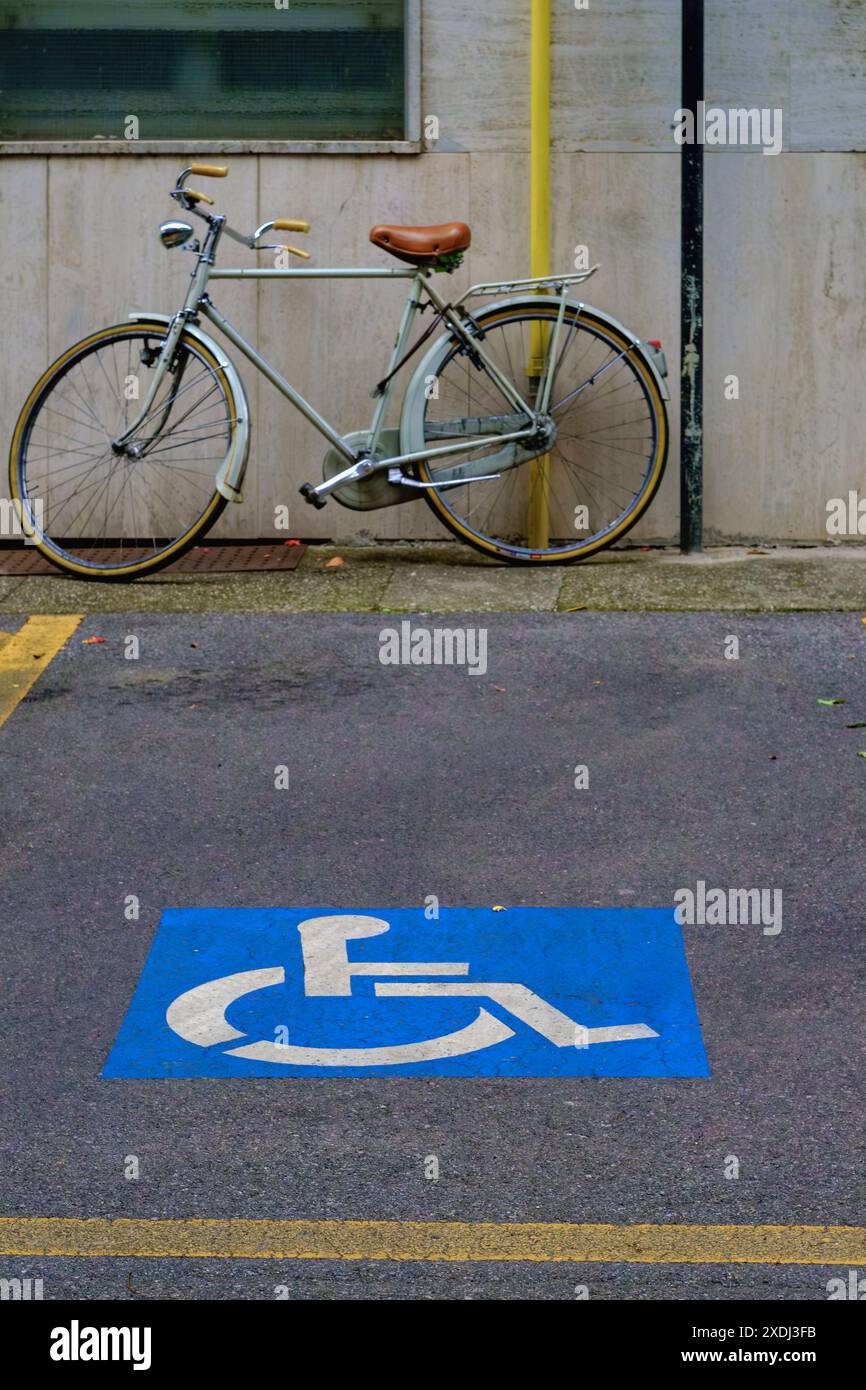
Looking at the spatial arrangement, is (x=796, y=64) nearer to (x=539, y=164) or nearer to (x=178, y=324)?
(x=539, y=164)

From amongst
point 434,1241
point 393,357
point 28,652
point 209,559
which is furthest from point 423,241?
point 434,1241

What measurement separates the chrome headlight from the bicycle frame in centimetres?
12

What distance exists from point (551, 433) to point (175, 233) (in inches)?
68.5

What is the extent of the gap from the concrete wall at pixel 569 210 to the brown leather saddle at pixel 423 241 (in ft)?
2.02

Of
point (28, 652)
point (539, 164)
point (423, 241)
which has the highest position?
point (539, 164)

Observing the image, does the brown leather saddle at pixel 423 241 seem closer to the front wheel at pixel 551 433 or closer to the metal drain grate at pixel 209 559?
the front wheel at pixel 551 433

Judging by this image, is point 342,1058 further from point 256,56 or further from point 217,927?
point 256,56

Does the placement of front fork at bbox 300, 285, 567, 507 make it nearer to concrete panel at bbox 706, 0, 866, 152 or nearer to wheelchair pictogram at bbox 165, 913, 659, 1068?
concrete panel at bbox 706, 0, 866, 152

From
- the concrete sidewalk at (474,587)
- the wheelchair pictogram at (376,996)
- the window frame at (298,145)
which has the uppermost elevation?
the window frame at (298,145)

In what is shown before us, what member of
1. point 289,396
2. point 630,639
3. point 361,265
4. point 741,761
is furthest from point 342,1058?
point 361,265

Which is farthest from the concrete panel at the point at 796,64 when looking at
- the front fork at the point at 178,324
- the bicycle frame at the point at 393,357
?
the front fork at the point at 178,324

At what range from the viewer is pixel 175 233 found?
26.1ft

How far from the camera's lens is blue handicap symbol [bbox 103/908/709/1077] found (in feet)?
13.8

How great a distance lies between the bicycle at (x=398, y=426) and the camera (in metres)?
8.09
